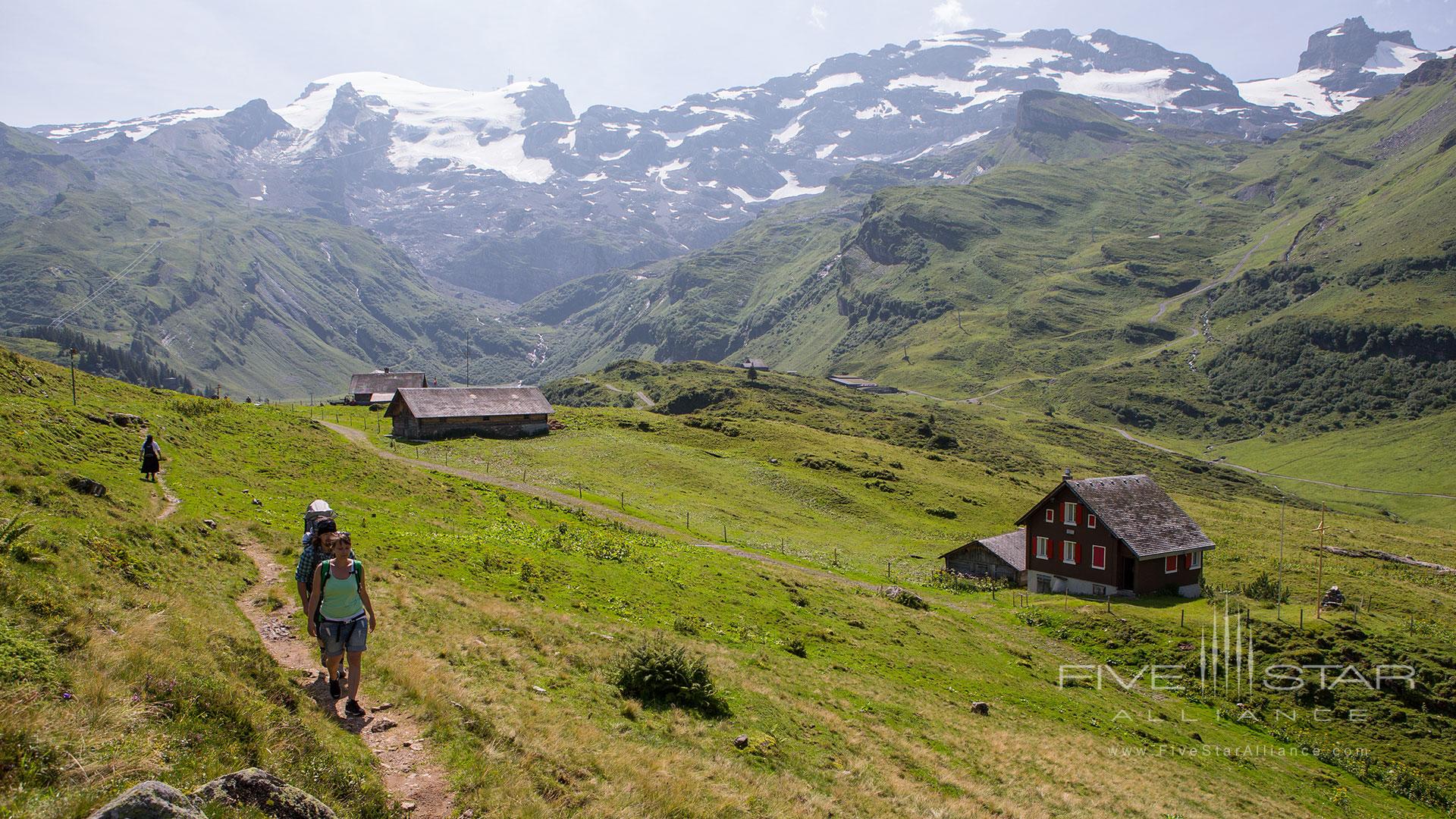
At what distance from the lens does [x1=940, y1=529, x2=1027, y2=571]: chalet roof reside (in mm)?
67938

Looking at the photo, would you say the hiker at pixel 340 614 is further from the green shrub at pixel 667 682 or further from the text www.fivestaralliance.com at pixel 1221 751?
the text www.fivestaralliance.com at pixel 1221 751

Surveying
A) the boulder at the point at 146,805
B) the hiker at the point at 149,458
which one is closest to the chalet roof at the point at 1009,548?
the hiker at the point at 149,458

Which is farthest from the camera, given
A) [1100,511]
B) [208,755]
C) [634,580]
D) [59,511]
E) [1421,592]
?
[1421,592]

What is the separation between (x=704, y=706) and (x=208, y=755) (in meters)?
13.3

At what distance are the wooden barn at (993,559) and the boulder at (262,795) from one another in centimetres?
6402

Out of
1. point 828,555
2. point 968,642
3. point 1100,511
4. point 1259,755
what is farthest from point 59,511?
point 1100,511

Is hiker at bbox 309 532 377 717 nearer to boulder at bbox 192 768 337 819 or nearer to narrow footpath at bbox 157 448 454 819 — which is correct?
narrow footpath at bbox 157 448 454 819

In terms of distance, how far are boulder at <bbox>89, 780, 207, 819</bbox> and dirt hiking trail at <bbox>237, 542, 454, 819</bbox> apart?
453 cm

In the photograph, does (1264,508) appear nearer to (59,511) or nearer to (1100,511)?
(1100,511)

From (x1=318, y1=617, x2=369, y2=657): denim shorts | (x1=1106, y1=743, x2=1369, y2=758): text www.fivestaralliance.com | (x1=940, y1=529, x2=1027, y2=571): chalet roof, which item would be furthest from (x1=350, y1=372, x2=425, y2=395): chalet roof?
(x1=318, y1=617, x2=369, y2=657): denim shorts

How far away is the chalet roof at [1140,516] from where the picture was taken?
197 ft

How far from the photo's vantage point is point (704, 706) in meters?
21.6

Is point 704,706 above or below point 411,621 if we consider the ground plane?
below

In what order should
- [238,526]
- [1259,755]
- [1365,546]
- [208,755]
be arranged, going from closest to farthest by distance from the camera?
1. [208,755]
2. [238,526]
3. [1259,755]
4. [1365,546]
